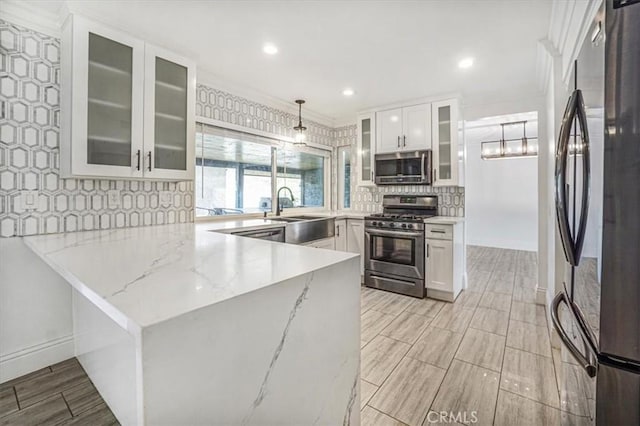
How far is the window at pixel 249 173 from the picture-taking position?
3246mm

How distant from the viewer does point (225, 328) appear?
0.74 metres

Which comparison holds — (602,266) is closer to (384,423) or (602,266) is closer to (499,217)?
(384,423)

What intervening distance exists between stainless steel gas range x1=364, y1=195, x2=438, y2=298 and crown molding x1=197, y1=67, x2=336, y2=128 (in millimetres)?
1811

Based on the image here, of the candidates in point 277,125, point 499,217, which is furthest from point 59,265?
point 499,217

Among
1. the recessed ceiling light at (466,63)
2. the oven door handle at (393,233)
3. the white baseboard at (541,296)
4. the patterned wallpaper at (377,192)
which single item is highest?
the recessed ceiling light at (466,63)

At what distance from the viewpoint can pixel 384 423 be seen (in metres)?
1.61

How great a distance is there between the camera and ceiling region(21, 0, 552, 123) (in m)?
2.02

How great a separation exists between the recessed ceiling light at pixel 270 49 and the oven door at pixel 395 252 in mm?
2312

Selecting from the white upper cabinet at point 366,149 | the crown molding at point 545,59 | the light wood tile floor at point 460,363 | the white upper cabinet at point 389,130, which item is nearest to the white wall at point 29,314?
the light wood tile floor at point 460,363

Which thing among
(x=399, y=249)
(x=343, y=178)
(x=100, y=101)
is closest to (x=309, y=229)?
(x=399, y=249)

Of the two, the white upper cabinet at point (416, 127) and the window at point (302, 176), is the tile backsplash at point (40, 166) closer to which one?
the window at point (302, 176)

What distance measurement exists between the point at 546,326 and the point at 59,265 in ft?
11.6

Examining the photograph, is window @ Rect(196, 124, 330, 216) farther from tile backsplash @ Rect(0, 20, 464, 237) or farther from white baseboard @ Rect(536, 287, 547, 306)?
white baseboard @ Rect(536, 287, 547, 306)

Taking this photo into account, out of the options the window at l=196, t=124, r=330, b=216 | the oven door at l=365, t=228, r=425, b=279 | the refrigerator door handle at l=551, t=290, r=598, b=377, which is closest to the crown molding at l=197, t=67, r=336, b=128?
the window at l=196, t=124, r=330, b=216
